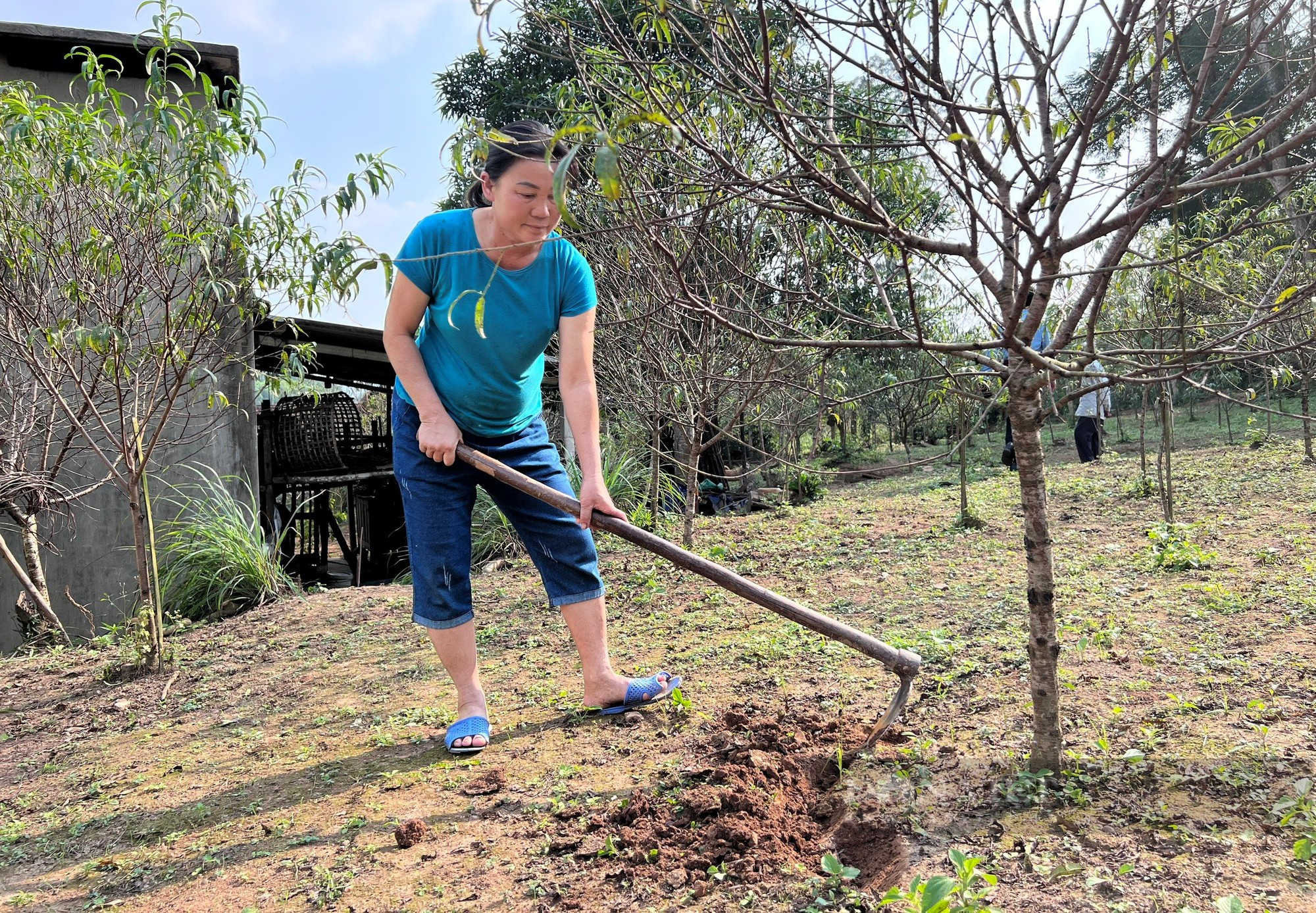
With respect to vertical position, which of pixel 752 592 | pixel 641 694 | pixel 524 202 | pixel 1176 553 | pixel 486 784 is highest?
pixel 524 202

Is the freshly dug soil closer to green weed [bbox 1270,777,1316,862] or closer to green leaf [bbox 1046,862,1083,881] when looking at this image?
green leaf [bbox 1046,862,1083,881]

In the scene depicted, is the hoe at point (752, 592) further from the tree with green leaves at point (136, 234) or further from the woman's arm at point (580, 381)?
the tree with green leaves at point (136, 234)

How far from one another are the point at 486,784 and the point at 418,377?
1.28 meters

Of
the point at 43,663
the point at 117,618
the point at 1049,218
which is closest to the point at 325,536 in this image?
the point at 117,618

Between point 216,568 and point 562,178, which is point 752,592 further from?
point 216,568

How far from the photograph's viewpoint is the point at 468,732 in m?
2.81

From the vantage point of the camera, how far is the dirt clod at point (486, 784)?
8.18 feet

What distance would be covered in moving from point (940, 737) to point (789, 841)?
25.0 inches

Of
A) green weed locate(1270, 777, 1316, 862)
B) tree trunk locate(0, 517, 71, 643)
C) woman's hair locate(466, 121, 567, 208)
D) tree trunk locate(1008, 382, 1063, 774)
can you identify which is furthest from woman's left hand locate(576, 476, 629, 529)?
Answer: tree trunk locate(0, 517, 71, 643)

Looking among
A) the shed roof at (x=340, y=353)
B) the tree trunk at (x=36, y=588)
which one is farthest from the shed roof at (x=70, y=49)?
the tree trunk at (x=36, y=588)

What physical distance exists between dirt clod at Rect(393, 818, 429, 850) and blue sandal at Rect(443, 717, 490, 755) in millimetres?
519

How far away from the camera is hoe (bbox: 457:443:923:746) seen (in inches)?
88.1

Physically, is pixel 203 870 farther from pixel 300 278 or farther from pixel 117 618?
pixel 117 618

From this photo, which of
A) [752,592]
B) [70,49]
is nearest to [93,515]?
[70,49]
